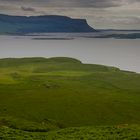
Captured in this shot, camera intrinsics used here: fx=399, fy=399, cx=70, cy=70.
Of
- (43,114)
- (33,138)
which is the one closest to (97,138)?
(33,138)

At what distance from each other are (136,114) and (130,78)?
338 feet

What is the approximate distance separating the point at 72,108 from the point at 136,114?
45.2 ft

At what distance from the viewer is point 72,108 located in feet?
282

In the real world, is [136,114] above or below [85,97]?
below

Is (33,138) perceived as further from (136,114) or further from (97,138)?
(136,114)

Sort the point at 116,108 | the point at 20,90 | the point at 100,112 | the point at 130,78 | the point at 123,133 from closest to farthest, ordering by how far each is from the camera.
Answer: the point at 123,133 < the point at 100,112 < the point at 116,108 < the point at 20,90 < the point at 130,78

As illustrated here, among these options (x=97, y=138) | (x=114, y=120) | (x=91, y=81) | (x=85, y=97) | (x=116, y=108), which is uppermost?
(x=91, y=81)

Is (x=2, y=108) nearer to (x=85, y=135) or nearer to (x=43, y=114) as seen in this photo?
(x=43, y=114)

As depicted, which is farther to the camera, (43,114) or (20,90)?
(20,90)

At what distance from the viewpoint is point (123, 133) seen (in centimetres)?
3875

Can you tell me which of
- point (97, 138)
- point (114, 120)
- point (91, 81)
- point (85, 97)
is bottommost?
point (97, 138)

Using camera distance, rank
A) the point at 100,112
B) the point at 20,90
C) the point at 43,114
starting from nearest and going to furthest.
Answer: the point at 43,114
the point at 100,112
the point at 20,90

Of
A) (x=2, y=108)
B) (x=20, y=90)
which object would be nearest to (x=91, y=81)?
(x=20, y=90)

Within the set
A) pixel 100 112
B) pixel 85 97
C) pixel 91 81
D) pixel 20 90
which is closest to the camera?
pixel 100 112
